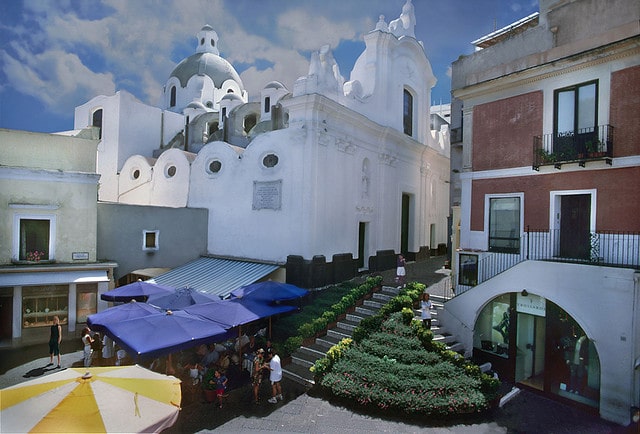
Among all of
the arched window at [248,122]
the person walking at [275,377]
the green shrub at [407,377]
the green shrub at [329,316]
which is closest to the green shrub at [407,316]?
the green shrub at [407,377]

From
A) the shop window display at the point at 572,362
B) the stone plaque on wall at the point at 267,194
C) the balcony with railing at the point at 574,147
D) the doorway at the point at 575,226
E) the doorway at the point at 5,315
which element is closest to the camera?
the shop window display at the point at 572,362

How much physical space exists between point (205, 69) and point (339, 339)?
1105 inches

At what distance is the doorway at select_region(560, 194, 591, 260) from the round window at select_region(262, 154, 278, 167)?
1100 centimetres

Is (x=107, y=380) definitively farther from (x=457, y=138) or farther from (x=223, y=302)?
(x=457, y=138)

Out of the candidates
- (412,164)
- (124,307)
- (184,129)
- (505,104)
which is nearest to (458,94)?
(505,104)

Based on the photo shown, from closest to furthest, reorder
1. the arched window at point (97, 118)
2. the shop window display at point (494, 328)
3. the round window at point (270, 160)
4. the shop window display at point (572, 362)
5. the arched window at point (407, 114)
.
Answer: the shop window display at point (572, 362) → the shop window display at point (494, 328) → the round window at point (270, 160) → the arched window at point (407, 114) → the arched window at point (97, 118)

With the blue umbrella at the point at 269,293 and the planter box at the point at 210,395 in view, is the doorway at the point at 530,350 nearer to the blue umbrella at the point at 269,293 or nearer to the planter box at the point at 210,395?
the blue umbrella at the point at 269,293

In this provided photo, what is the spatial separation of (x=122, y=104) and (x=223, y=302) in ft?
63.3

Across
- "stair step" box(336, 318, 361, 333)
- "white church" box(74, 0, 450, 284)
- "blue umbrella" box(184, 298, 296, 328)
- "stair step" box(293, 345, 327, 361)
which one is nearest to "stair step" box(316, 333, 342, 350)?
"stair step" box(293, 345, 327, 361)

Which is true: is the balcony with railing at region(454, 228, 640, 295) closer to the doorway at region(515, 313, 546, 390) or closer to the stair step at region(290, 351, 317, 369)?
the doorway at region(515, 313, 546, 390)

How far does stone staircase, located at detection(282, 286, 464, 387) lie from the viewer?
11633 mm

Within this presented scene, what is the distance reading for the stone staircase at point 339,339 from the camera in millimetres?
11633

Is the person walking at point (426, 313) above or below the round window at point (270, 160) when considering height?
below

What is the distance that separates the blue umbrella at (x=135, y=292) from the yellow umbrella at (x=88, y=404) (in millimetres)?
Result: 7051
